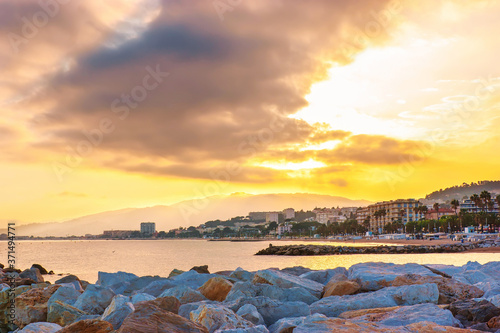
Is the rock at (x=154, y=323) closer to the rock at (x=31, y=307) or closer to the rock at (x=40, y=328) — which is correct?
the rock at (x=40, y=328)

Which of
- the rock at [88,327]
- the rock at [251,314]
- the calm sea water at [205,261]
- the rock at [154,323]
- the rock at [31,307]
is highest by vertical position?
the rock at [154,323]

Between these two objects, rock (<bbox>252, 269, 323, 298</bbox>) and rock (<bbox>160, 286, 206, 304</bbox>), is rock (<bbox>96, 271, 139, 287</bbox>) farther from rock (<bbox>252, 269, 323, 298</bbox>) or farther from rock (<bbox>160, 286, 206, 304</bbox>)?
rock (<bbox>252, 269, 323, 298</bbox>)

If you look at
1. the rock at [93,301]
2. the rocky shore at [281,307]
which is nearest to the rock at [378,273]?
the rocky shore at [281,307]

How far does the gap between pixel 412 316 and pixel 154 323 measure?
357 cm

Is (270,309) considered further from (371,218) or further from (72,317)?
(371,218)

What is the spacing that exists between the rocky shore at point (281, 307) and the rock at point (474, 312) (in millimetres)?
12

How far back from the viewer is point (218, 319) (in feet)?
19.4

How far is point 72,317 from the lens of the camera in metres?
7.87

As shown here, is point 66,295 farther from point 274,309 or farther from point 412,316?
point 412,316

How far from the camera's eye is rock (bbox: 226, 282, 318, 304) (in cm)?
817

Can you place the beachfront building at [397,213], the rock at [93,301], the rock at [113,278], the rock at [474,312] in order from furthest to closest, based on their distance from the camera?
the beachfront building at [397,213] < the rock at [113,278] < the rock at [93,301] < the rock at [474,312]

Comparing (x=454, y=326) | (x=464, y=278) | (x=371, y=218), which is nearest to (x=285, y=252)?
(x=464, y=278)

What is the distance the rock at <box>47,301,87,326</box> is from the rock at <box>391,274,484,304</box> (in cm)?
624

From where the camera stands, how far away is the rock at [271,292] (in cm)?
817
